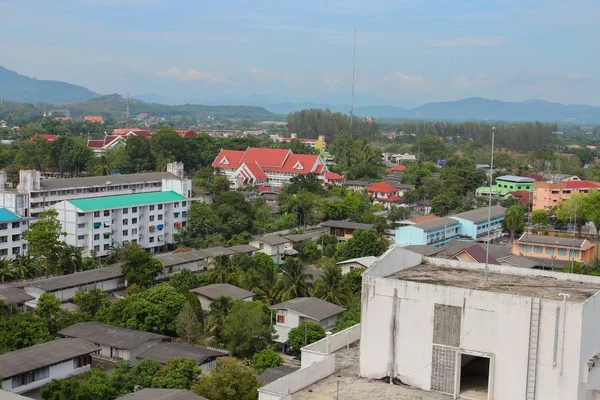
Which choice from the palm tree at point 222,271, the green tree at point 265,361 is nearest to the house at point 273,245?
the palm tree at point 222,271

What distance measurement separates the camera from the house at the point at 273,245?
1074 inches

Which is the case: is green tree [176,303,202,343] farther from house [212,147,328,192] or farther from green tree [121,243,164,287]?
house [212,147,328,192]

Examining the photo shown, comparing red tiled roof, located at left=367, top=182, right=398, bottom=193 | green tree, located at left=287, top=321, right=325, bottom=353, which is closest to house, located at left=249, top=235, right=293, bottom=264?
green tree, located at left=287, top=321, right=325, bottom=353

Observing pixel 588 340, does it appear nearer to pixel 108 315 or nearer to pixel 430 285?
pixel 430 285

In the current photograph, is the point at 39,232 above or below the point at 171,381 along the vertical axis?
above

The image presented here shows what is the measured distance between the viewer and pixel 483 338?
641cm

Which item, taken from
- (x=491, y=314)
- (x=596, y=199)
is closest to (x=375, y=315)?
(x=491, y=314)

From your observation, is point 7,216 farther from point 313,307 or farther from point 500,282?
point 500,282

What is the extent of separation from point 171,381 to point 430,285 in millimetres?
8662

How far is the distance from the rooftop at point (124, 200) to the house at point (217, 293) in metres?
7.55

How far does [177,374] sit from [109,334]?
3.54 metres

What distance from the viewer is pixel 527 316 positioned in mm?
6188

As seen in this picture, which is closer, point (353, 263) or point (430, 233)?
point (353, 263)

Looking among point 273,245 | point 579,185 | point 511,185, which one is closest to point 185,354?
point 273,245
